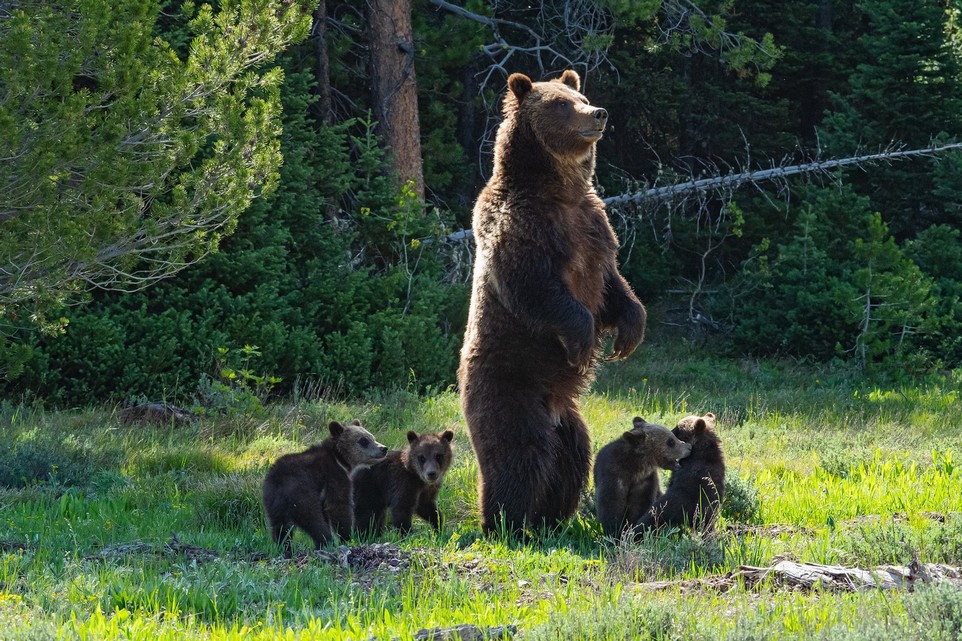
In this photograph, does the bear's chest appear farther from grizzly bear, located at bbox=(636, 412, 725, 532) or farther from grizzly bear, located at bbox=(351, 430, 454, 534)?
grizzly bear, located at bbox=(351, 430, 454, 534)

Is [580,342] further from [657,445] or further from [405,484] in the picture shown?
[405,484]

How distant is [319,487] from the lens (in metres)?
7.46

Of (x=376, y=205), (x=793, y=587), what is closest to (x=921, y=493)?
(x=793, y=587)

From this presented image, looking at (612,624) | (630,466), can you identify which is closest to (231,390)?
(630,466)

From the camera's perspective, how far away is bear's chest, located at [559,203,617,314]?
7.68m

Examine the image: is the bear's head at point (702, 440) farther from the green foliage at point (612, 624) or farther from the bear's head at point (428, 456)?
the green foliage at point (612, 624)

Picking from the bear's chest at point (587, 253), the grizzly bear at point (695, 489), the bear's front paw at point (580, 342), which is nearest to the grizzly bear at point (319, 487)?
the bear's front paw at point (580, 342)

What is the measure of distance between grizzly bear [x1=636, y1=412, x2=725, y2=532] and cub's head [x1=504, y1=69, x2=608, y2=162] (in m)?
1.91

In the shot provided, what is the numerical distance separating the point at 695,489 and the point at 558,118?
8.23 feet

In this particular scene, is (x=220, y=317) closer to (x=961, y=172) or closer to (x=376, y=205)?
(x=376, y=205)

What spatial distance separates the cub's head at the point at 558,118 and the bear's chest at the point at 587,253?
407 millimetres

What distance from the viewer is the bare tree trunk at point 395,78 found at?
1777 centimetres

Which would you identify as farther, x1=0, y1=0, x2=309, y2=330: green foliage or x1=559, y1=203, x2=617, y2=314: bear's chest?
x1=0, y1=0, x2=309, y2=330: green foliage

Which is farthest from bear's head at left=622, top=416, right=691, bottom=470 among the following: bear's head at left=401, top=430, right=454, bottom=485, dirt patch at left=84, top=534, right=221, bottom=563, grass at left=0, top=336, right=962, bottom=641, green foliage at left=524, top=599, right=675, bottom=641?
dirt patch at left=84, top=534, right=221, bottom=563
